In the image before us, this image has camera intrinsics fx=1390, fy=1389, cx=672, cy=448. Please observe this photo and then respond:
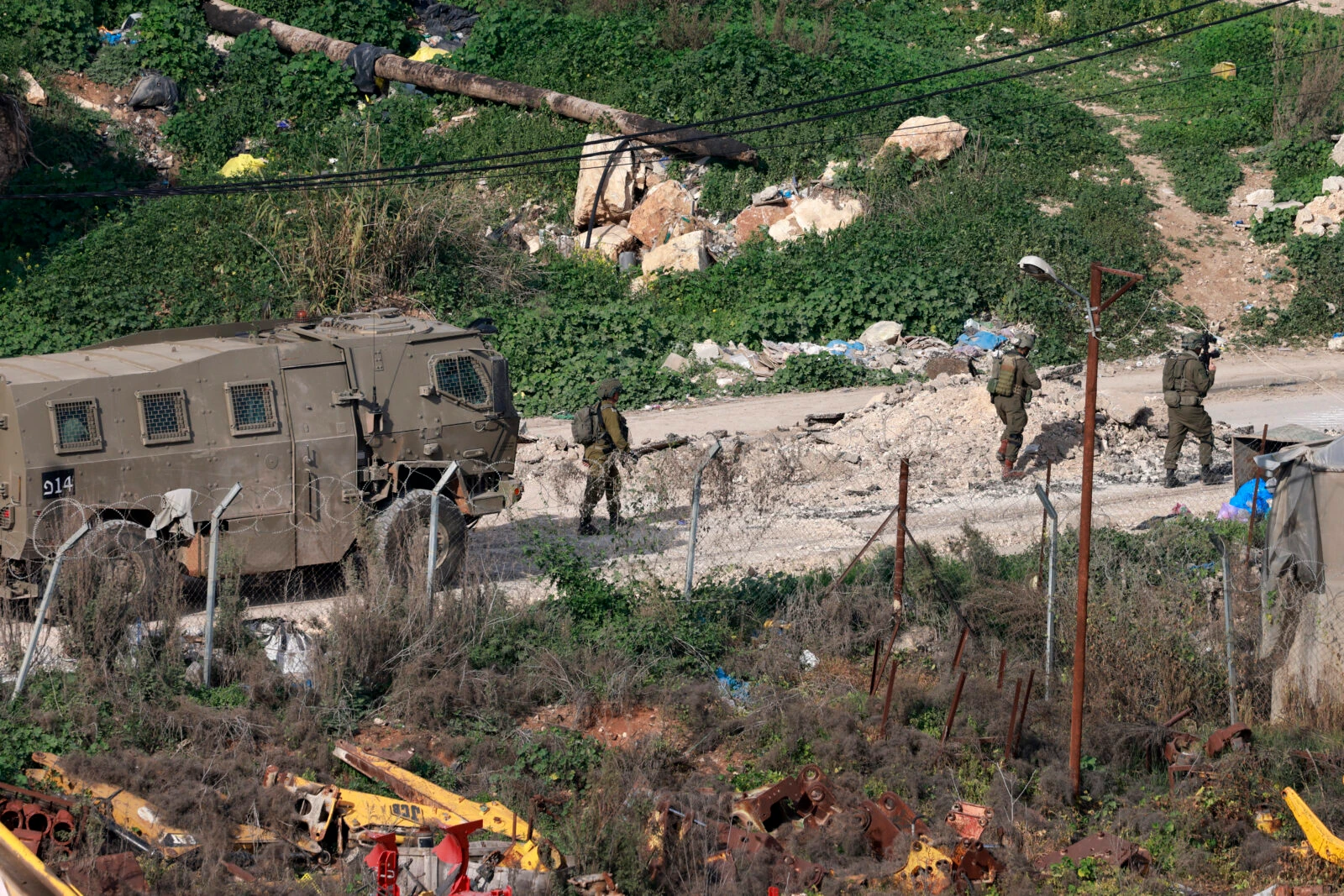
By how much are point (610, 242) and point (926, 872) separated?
683 inches

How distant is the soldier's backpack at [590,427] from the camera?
1374cm

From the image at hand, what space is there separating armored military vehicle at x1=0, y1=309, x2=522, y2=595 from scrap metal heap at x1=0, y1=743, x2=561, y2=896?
2.10m

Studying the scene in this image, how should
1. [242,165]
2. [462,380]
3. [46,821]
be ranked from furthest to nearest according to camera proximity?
[242,165]
[462,380]
[46,821]

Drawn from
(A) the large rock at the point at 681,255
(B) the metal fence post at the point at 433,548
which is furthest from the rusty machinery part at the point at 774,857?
(A) the large rock at the point at 681,255

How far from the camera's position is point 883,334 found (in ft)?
69.9

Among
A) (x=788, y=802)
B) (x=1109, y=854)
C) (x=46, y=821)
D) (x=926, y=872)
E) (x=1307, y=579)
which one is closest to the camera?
(x=926, y=872)

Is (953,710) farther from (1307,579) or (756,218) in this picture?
(756,218)

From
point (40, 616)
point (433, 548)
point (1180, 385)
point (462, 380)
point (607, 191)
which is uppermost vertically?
point (607, 191)

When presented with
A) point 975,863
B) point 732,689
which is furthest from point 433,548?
point 975,863

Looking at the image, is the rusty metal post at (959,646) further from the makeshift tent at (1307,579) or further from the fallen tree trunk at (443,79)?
the fallen tree trunk at (443,79)

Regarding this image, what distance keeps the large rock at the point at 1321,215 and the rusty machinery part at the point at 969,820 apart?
60.6ft

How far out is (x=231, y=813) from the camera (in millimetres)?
8414

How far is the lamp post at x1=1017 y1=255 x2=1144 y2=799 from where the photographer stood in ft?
25.3

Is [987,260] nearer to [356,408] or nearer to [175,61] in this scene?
[356,408]
